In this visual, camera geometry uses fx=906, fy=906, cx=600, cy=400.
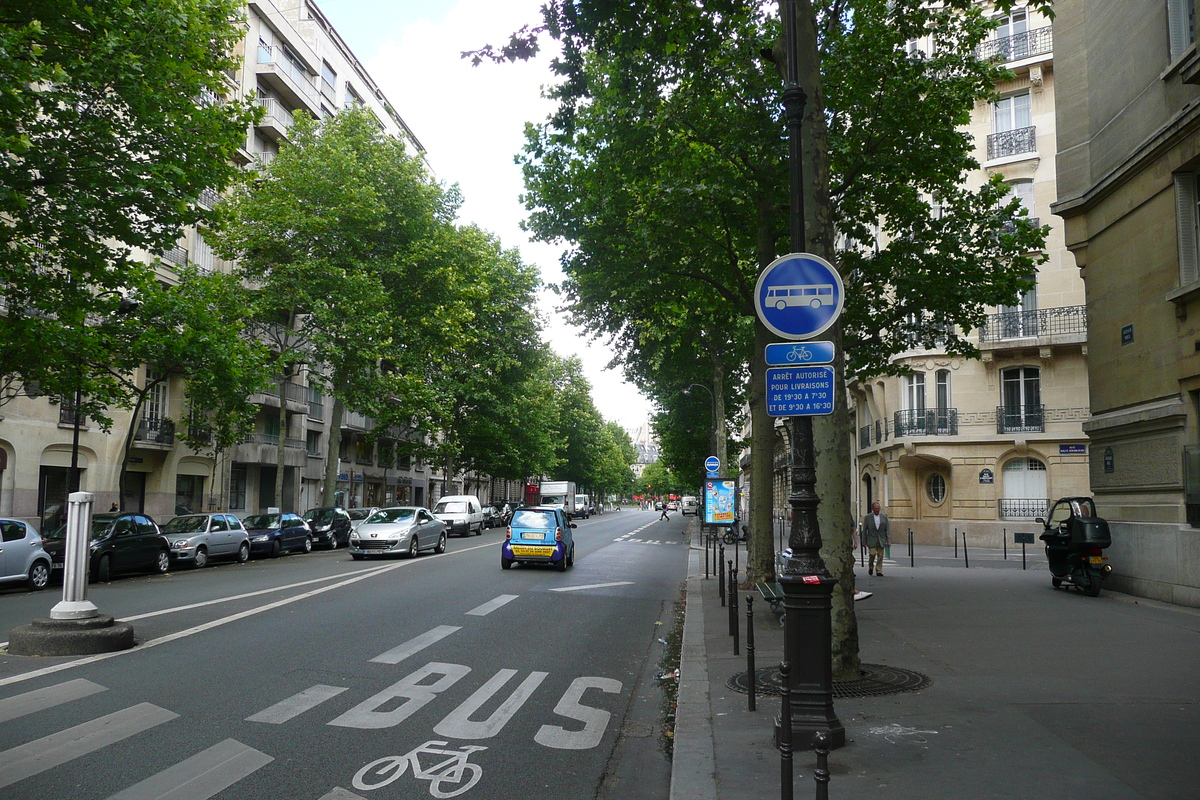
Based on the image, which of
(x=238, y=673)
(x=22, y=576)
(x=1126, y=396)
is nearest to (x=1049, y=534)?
(x=1126, y=396)

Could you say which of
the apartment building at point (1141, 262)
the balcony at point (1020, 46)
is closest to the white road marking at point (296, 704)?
the apartment building at point (1141, 262)

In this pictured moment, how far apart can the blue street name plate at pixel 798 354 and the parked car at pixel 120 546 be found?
16.0 meters

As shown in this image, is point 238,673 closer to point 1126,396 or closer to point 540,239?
point 540,239

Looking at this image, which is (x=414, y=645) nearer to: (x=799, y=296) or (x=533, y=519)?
(x=799, y=296)

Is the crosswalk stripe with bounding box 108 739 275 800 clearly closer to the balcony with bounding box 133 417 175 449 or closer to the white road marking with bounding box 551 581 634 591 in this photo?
the white road marking with bounding box 551 581 634 591

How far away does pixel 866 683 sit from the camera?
802 centimetres

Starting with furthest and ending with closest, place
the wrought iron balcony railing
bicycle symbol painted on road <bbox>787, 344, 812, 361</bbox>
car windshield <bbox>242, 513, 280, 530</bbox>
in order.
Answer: the wrought iron balcony railing → car windshield <bbox>242, 513, 280, 530</bbox> → bicycle symbol painted on road <bbox>787, 344, 812, 361</bbox>

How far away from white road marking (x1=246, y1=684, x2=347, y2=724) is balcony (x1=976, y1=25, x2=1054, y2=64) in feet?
106

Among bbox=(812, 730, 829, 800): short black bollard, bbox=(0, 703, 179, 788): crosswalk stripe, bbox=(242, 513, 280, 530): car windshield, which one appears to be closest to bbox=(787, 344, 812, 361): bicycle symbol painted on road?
bbox=(812, 730, 829, 800): short black bollard

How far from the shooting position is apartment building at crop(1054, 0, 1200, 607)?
45.0 feet

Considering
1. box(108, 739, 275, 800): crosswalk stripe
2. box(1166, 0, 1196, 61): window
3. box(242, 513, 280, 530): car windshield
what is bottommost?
box(108, 739, 275, 800): crosswalk stripe

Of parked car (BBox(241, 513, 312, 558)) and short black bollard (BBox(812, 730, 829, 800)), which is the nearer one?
short black bollard (BBox(812, 730, 829, 800))

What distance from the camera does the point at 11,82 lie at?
1227 cm

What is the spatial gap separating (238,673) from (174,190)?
373 inches
